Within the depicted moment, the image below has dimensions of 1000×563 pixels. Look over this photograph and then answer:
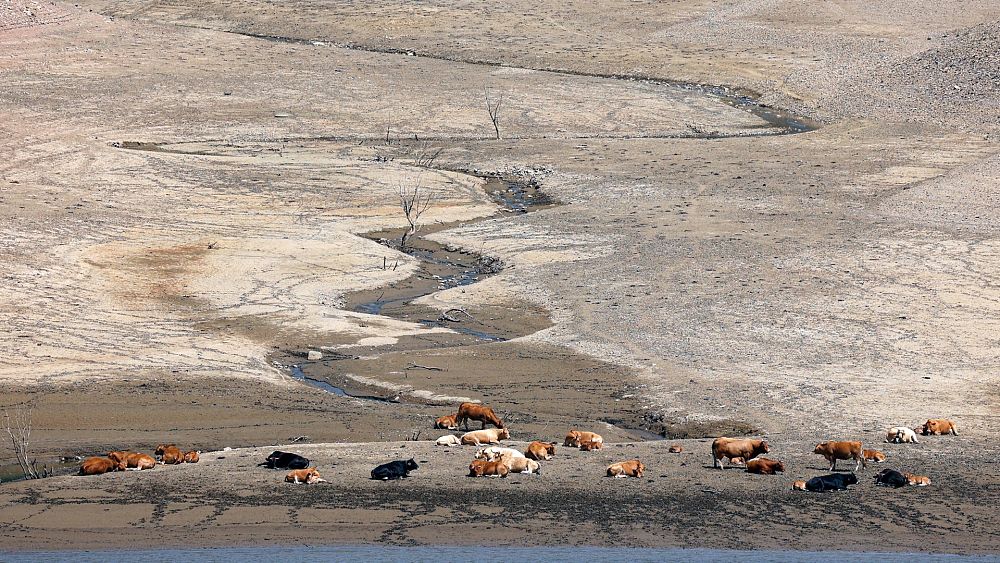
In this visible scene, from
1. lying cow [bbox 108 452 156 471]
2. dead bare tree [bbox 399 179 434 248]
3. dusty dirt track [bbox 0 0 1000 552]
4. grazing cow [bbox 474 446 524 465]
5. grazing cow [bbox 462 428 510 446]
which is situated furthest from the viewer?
dead bare tree [bbox 399 179 434 248]

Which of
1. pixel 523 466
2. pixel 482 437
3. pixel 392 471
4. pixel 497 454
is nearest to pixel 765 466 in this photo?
pixel 523 466

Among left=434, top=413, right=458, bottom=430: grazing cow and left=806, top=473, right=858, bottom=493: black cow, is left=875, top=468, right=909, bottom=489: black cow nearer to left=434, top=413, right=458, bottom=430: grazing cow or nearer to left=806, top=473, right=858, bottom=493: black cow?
left=806, top=473, right=858, bottom=493: black cow

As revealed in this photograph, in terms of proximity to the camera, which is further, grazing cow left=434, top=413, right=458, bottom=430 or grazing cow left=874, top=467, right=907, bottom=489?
grazing cow left=434, top=413, right=458, bottom=430

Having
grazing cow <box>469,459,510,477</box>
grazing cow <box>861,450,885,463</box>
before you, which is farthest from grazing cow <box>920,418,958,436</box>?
grazing cow <box>469,459,510,477</box>

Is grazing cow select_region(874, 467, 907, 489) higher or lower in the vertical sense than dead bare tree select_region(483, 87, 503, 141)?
lower

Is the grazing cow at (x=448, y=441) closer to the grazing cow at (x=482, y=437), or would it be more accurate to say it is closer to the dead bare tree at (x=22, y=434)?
the grazing cow at (x=482, y=437)

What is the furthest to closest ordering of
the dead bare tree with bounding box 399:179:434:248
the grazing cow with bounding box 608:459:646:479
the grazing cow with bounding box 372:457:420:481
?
1. the dead bare tree with bounding box 399:179:434:248
2. the grazing cow with bounding box 608:459:646:479
3. the grazing cow with bounding box 372:457:420:481

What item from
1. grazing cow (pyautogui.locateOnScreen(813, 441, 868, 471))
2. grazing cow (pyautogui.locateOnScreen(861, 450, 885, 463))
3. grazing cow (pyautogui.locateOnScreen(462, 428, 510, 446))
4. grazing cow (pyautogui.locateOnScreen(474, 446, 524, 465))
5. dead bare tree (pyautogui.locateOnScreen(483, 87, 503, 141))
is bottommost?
grazing cow (pyautogui.locateOnScreen(462, 428, 510, 446))

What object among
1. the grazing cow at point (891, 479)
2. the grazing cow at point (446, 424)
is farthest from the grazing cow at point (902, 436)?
the grazing cow at point (446, 424)
